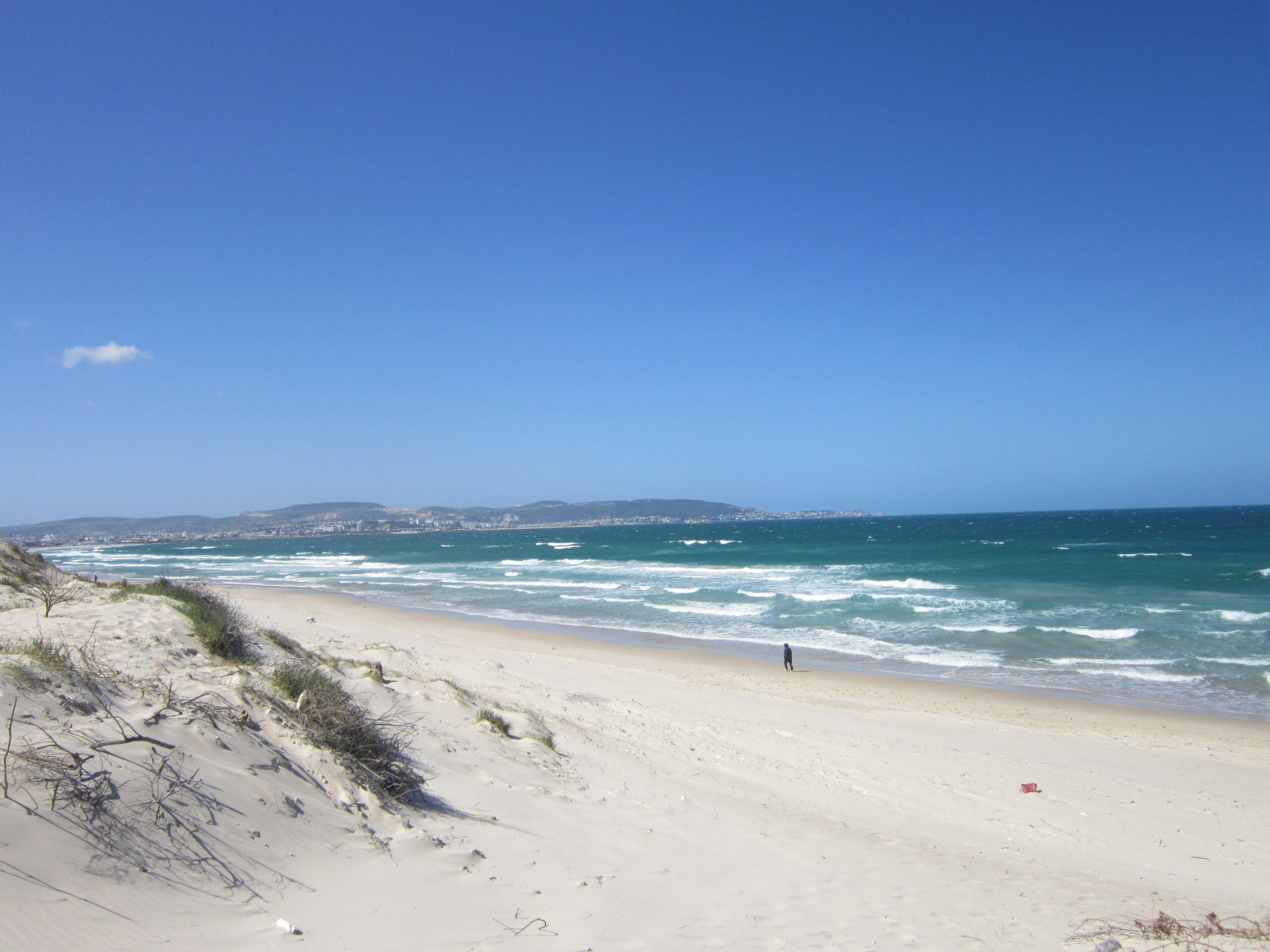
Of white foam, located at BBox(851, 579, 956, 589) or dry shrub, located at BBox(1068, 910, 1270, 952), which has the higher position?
dry shrub, located at BBox(1068, 910, 1270, 952)

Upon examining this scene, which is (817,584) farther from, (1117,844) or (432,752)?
(432,752)

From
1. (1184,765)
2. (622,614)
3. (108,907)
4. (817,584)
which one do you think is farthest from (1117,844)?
(817,584)

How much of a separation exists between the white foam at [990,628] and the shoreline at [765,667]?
20.8 ft

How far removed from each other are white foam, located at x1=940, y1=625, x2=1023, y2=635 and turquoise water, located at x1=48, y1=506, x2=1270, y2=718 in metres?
0.10

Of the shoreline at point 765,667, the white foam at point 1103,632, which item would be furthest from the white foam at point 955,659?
the white foam at point 1103,632

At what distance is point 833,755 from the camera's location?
33.9ft

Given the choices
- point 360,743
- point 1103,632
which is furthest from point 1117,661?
point 360,743

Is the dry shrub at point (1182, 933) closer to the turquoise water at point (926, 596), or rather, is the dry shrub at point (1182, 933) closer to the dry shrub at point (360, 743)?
the dry shrub at point (360, 743)

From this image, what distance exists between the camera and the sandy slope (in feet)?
11.9

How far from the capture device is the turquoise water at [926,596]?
1925 centimetres

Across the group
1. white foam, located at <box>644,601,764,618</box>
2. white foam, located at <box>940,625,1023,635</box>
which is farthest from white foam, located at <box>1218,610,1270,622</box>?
white foam, located at <box>644,601,764,618</box>

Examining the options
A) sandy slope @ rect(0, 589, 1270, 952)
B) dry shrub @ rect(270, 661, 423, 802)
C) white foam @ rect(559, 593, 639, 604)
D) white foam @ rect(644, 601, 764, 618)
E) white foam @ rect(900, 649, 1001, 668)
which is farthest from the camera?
white foam @ rect(559, 593, 639, 604)

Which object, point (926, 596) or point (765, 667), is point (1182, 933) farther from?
point (926, 596)

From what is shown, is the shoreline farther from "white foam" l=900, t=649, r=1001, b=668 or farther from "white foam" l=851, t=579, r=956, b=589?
"white foam" l=851, t=579, r=956, b=589
